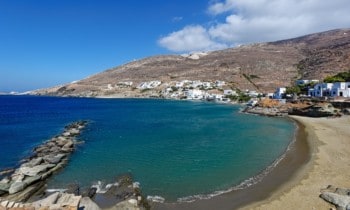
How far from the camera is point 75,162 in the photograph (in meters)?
30.2

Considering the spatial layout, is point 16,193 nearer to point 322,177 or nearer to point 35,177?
point 35,177

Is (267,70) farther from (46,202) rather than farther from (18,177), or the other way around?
(46,202)

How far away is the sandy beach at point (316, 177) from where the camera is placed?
1855 centimetres

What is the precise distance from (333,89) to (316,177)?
65.5m

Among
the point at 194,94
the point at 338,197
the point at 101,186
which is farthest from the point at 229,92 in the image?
the point at 338,197

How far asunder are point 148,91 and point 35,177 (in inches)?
5746

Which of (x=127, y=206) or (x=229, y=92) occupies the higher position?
(x=229, y=92)

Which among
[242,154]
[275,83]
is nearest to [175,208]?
[242,154]

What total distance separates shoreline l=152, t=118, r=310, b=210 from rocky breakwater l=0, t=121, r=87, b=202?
9604 mm

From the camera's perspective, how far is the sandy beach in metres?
18.5

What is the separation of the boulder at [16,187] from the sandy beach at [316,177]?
1547 cm

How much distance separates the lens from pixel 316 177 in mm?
23312

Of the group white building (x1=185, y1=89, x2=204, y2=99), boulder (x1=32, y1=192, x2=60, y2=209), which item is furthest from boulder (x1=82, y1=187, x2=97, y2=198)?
white building (x1=185, y1=89, x2=204, y2=99)

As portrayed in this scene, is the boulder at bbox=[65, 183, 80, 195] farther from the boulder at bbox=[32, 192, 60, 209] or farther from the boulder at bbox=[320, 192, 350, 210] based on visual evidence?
the boulder at bbox=[320, 192, 350, 210]
